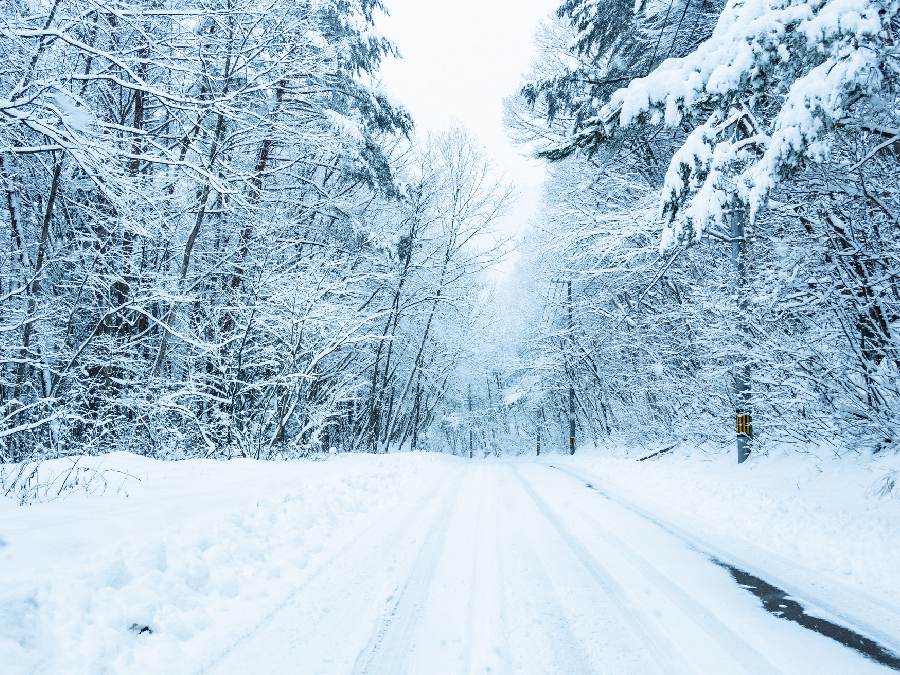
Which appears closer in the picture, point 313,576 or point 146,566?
point 146,566

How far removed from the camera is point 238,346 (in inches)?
412

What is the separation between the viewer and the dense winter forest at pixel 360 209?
437cm

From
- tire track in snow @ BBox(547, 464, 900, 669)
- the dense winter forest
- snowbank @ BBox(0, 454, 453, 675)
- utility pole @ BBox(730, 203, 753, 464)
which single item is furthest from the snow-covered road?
utility pole @ BBox(730, 203, 753, 464)

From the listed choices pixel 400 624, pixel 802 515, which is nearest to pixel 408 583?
pixel 400 624

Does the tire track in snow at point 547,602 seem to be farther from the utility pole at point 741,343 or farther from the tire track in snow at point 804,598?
the utility pole at point 741,343

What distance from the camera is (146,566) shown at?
3096mm

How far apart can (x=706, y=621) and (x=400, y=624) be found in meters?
2.01

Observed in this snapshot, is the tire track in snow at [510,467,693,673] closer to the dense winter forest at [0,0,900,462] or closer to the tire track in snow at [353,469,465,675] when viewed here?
the tire track in snow at [353,469,465,675]

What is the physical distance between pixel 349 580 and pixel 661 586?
250 cm

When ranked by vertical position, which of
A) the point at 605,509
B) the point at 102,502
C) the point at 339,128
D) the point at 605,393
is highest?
the point at 339,128

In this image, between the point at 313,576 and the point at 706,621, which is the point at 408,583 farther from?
the point at 706,621

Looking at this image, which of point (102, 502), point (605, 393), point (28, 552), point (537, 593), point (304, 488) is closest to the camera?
point (28, 552)

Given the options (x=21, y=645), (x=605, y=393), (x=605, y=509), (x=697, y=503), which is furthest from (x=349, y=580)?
(x=605, y=393)

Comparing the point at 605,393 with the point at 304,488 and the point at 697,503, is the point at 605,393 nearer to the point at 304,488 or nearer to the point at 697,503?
the point at 697,503
